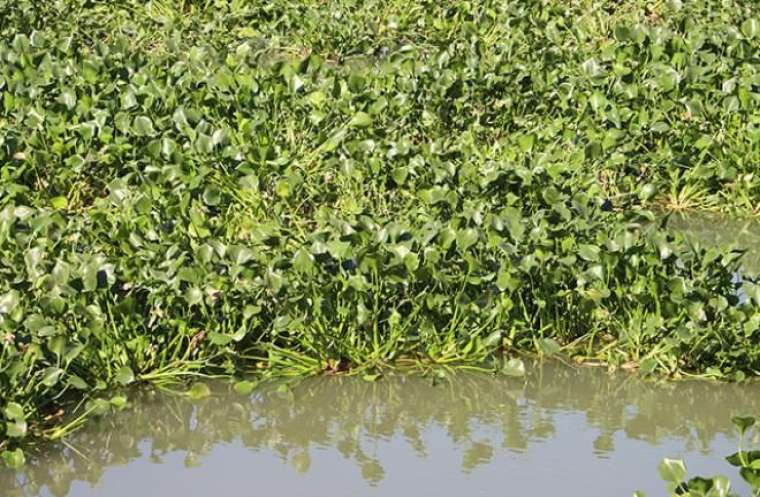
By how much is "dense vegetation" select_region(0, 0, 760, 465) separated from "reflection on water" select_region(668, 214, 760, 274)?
0.30 ft

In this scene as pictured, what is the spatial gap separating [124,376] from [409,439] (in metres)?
0.85

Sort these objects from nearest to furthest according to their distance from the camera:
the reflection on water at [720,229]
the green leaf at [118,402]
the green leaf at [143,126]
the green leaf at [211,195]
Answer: the green leaf at [118,402] → the green leaf at [211,195] → the green leaf at [143,126] → the reflection on water at [720,229]

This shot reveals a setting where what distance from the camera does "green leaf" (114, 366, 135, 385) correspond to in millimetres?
4664

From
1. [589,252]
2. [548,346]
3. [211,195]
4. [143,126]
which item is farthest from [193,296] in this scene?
[143,126]

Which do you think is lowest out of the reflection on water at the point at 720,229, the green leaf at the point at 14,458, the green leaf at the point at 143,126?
the green leaf at the point at 14,458

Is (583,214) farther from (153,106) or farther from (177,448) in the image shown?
(153,106)

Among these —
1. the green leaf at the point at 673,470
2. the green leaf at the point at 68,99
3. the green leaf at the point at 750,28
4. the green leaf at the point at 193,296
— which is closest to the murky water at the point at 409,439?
the green leaf at the point at 193,296

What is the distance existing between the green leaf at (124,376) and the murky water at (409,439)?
0.43 feet

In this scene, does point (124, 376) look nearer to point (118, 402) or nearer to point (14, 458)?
point (118, 402)

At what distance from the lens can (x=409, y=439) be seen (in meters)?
4.61

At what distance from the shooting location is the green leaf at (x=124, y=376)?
4.66 meters

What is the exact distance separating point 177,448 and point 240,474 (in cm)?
27

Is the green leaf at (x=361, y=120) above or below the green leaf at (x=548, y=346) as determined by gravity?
above

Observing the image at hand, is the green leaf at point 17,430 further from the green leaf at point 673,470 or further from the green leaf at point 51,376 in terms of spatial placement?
the green leaf at point 673,470
